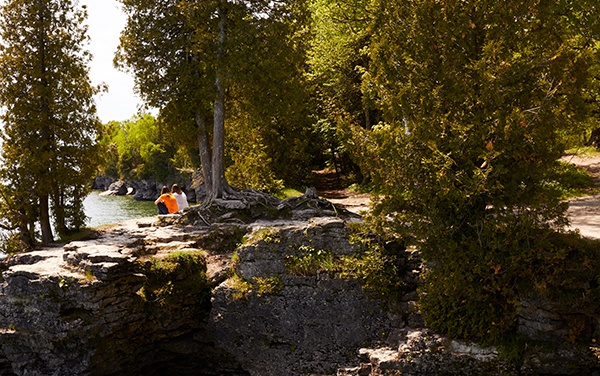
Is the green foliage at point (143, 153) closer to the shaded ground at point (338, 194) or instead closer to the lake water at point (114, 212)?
the lake water at point (114, 212)

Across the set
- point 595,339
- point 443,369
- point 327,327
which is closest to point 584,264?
point 595,339

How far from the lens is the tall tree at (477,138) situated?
36.6 ft

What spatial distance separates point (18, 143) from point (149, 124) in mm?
61497

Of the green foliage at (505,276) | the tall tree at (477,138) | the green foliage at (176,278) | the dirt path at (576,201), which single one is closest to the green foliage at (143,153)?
the dirt path at (576,201)

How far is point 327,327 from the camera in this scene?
14.1 meters

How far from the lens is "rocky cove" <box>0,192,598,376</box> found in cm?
1285

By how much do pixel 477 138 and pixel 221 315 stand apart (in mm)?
8289

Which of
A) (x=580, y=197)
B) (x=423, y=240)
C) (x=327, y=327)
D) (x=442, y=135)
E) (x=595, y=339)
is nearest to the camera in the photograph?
(x=595, y=339)

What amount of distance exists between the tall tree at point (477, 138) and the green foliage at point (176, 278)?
6285 mm

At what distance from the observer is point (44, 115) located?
719 inches

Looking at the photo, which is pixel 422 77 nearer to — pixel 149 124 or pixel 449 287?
pixel 449 287

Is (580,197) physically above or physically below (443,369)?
above

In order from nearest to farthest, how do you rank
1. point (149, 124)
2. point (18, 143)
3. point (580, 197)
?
point (18, 143) → point (580, 197) → point (149, 124)

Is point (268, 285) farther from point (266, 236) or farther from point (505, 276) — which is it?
point (505, 276)
